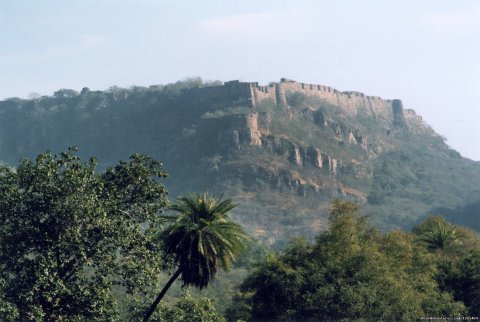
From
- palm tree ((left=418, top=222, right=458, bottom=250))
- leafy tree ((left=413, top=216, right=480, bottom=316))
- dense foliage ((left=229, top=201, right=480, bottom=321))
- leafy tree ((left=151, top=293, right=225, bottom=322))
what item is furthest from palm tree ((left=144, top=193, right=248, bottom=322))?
palm tree ((left=418, top=222, right=458, bottom=250))

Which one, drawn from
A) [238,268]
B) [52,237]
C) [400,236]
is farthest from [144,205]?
[238,268]

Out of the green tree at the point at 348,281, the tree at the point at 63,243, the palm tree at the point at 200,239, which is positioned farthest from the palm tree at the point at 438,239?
the tree at the point at 63,243

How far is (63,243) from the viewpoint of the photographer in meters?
37.3

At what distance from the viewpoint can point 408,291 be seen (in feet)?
166

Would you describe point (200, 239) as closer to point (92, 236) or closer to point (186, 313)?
point (92, 236)

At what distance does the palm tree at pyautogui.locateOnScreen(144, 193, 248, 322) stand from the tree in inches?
51.1

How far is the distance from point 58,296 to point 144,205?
6728 millimetres

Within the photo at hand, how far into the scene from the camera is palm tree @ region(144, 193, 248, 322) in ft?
129

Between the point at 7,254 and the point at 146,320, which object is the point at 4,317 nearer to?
the point at 7,254

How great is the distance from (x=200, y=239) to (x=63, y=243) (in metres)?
6.77

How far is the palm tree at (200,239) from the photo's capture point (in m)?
39.3

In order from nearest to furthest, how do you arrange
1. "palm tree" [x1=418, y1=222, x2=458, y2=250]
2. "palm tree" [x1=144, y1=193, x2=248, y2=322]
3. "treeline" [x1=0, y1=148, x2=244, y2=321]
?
"treeline" [x1=0, y1=148, x2=244, y2=321] < "palm tree" [x1=144, y1=193, x2=248, y2=322] < "palm tree" [x1=418, y1=222, x2=458, y2=250]

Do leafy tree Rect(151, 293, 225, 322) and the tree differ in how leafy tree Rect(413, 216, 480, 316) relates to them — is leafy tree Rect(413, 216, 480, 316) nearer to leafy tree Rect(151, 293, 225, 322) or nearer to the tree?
leafy tree Rect(151, 293, 225, 322)

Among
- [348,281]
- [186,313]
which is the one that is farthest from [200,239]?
[348,281]
